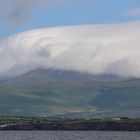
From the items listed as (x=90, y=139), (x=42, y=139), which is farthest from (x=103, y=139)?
(x=42, y=139)

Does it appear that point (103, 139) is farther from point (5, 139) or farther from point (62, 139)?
point (5, 139)

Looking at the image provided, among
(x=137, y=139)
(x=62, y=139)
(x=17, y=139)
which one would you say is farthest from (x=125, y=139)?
(x=17, y=139)

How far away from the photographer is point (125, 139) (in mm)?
149000

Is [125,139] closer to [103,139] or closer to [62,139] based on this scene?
[103,139]

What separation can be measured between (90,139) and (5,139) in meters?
19.1

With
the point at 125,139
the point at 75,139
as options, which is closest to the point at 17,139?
the point at 75,139

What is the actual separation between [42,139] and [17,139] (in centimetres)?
573

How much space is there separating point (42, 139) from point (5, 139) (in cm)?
833

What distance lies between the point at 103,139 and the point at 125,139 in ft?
16.3

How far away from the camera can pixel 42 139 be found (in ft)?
490

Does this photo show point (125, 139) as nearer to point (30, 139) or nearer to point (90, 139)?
point (90, 139)

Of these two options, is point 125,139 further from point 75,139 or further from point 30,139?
point 30,139

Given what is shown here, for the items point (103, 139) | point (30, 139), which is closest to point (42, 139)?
point (30, 139)

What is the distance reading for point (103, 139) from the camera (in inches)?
5871
